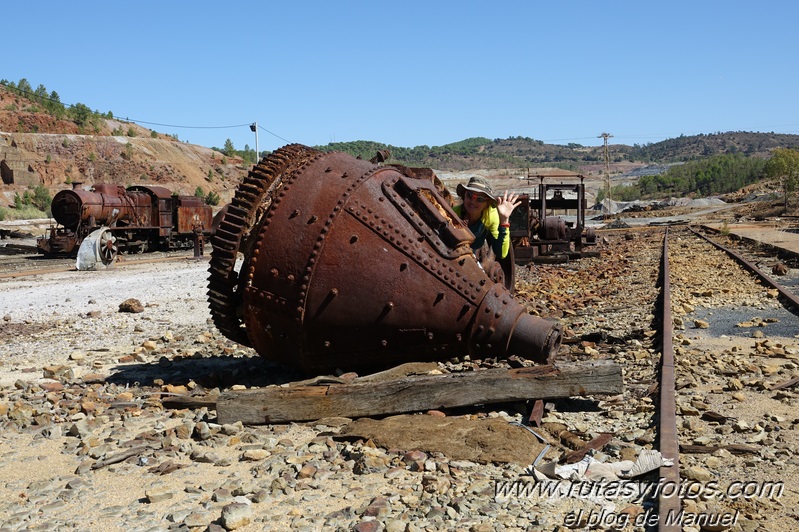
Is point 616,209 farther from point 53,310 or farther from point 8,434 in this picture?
point 8,434

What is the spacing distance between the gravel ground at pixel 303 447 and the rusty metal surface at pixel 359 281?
64cm

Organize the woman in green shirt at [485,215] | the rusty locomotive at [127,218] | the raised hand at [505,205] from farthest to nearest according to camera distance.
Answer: the rusty locomotive at [127,218] < the woman in green shirt at [485,215] < the raised hand at [505,205]

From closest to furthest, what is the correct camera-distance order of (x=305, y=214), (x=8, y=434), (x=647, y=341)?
(x=8, y=434)
(x=305, y=214)
(x=647, y=341)

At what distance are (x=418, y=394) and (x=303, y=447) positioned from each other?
3.01 feet

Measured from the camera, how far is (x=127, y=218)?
3038 centimetres

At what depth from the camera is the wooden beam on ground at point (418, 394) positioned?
519cm

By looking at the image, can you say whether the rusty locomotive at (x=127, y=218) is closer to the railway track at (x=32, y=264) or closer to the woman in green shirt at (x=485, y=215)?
the railway track at (x=32, y=264)

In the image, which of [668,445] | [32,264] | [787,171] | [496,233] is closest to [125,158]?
[32,264]

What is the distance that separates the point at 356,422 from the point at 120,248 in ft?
88.1

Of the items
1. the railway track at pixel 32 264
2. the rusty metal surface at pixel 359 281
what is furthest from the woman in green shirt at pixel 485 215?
the railway track at pixel 32 264

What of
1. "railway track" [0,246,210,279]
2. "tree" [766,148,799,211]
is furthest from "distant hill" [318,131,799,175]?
"railway track" [0,246,210,279]

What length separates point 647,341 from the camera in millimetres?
7844

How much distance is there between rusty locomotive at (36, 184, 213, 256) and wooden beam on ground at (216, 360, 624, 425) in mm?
21305

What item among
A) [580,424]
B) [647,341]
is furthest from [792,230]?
[580,424]
